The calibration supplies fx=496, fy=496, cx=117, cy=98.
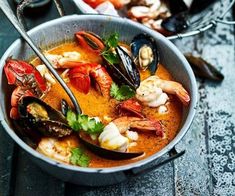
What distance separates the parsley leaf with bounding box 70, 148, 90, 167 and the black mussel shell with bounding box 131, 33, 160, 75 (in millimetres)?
556

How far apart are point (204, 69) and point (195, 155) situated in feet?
1.81

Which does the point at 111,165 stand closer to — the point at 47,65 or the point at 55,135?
the point at 55,135

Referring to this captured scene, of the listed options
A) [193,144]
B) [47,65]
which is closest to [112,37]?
[47,65]

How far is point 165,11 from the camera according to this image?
2820mm

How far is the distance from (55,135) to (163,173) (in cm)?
58

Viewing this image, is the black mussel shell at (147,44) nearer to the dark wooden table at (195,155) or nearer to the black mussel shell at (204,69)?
the dark wooden table at (195,155)

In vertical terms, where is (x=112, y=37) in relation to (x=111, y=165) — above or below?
above

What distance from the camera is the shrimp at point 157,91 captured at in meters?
2.04

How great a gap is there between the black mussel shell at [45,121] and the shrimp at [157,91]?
36 cm

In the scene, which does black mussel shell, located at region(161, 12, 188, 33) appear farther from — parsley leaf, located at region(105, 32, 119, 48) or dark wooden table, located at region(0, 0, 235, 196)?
parsley leaf, located at region(105, 32, 119, 48)

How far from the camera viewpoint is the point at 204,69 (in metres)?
2.72

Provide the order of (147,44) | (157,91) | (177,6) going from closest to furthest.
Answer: (157,91)
(147,44)
(177,6)

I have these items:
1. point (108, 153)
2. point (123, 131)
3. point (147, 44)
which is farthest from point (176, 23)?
point (108, 153)

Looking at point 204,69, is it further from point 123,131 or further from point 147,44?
point 123,131
